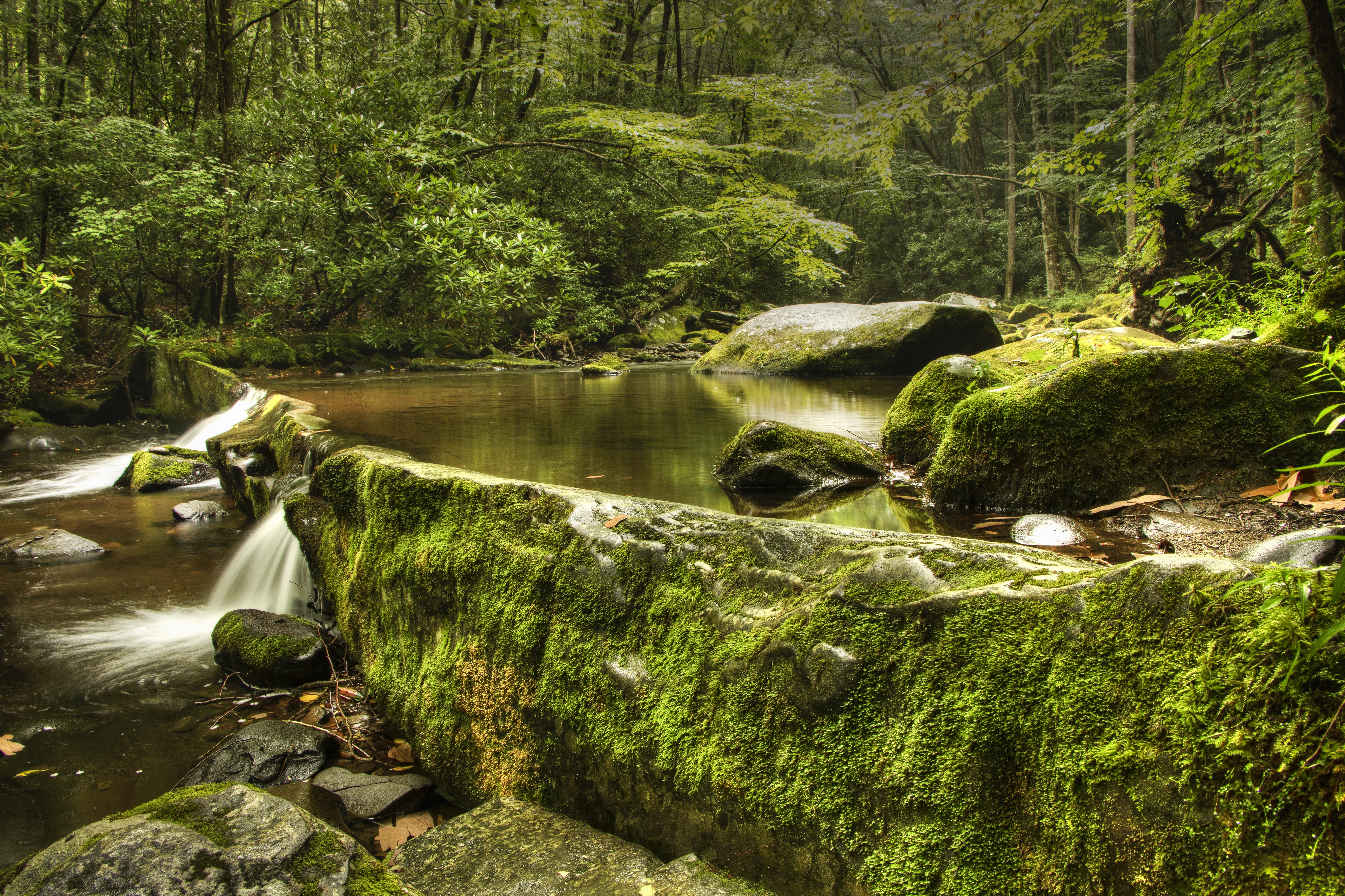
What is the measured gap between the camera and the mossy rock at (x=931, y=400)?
5.50 meters

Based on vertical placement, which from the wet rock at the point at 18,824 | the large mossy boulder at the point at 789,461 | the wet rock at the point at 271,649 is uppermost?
the large mossy boulder at the point at 789,461

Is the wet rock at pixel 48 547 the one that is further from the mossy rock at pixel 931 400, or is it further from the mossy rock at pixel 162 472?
the mossy rock at pixel 931 400

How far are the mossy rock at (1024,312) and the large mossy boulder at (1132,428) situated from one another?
878 inches

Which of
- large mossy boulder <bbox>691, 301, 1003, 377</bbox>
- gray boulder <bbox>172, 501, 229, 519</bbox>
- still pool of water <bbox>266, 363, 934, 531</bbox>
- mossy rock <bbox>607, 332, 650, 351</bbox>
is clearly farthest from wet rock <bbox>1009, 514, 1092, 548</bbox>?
mossy rock <bbox>607, 332, 650, 351</bbox>

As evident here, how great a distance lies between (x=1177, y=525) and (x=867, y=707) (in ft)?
9.23

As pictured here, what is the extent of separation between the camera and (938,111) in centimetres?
3681

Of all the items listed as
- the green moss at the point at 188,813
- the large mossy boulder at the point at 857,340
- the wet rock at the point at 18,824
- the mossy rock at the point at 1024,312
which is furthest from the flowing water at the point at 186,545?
the mossy rock at the point at 1024,312

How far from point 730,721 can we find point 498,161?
42.6ft

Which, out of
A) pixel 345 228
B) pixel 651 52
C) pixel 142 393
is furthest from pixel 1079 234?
pixel 142 393

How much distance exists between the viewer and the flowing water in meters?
3.59

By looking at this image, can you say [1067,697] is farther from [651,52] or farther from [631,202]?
[651,52]

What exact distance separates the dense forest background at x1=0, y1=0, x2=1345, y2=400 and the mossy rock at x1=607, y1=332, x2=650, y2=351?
415mm

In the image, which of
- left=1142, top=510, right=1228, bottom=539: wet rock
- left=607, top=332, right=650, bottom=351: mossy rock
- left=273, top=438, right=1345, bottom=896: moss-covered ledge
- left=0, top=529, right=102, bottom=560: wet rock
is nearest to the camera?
left=273, top=438, right=1345, bottom=896: moss-covered ledge

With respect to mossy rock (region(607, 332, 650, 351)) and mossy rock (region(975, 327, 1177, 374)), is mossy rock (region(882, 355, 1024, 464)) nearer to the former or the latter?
mossy rock (region(975, 327, 1177, 374))
